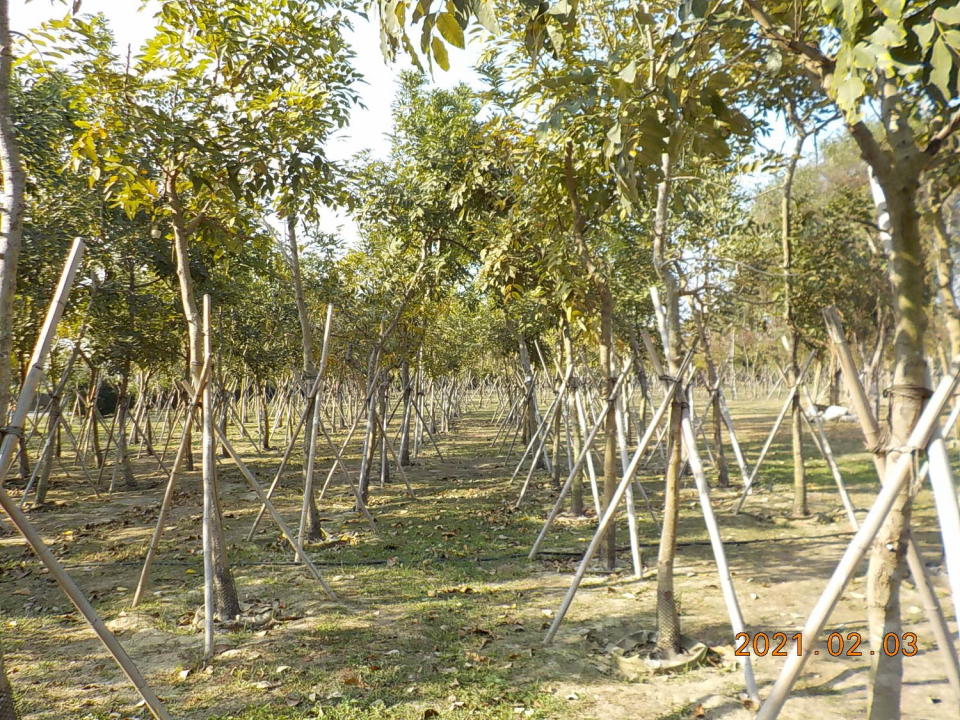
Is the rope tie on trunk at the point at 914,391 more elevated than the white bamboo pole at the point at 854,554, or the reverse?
the rope tie on trunk at the point at 914,391

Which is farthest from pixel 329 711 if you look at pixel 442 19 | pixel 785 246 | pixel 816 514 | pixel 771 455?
pixel 771 455

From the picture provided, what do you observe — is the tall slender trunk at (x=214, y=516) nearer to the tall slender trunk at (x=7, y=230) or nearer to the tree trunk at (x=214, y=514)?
the tree trunk at (x=214, y=514)

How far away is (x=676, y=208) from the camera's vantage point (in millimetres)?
3373

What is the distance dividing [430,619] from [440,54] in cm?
522

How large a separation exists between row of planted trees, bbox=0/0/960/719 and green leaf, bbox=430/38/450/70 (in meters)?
0.01

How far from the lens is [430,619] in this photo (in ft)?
19.2

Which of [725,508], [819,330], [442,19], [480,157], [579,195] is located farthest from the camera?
[819,330]

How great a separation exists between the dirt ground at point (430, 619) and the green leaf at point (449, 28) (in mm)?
4169

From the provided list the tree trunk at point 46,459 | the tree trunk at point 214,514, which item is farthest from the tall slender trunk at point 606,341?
the tree trunk at point 46,459

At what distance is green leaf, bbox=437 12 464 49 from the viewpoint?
2020 millimetres

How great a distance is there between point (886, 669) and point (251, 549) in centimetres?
759

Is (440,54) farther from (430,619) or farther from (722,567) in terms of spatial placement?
(430,619)

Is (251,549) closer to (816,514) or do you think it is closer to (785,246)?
(816,514)

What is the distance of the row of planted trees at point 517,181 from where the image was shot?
9.70 ft
